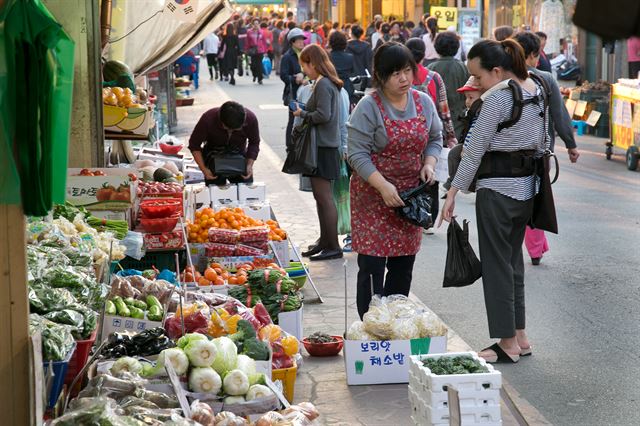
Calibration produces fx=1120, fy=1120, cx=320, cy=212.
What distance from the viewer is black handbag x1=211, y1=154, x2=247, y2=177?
1104 centimetres

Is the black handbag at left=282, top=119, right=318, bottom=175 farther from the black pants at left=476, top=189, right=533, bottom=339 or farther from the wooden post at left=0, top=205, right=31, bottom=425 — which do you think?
the wooden post at left=0, top=205, right=31, bottom=425

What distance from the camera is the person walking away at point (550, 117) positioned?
9.49 metres

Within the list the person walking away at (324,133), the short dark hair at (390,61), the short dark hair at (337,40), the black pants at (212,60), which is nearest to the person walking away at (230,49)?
the black pants at (212,60)

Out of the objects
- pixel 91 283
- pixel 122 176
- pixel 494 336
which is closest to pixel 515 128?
pixel 494 336

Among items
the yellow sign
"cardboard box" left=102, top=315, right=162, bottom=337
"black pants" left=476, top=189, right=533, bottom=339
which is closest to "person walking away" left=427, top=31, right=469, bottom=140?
"black pants" left=476, top=189, right=533, bottom=339

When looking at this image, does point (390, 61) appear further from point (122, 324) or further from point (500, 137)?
point (122, 324)

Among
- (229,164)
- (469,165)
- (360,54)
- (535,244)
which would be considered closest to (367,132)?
(469,165)

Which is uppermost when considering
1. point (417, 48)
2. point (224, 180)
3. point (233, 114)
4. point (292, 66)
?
point (417, 48)

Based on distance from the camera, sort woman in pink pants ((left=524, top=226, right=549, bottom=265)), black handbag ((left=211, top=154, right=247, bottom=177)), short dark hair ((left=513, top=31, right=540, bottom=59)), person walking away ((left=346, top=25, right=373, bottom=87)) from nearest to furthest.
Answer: short dark hair ((left=513, top=31, right=540, bottom=59)) → woman in pink pants ((left=524, top=226, right=549, bottom=265)) → black handbag ((left=211, top=154, right=247, bottom=177)) → person walking away ((left=346, top=25, right=373, bottom=87))

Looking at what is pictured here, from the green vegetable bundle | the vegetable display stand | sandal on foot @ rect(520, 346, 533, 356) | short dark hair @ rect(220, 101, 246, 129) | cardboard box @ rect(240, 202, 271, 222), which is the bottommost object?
sandal on foot @ rect(520, 346, 533, 356)

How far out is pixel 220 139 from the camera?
1090 cm

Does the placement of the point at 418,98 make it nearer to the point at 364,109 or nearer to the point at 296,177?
the point at 364,109

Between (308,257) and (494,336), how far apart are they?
13.2 feet

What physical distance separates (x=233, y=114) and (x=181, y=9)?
1953mm
